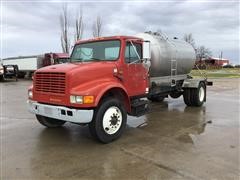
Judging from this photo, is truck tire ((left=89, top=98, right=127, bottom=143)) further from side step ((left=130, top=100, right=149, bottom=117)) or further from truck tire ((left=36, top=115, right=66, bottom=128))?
truck tire ((left=36, top=115, right=66, bottom=128))

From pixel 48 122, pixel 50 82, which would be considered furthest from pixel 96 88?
pixel 48 122

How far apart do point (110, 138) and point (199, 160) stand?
1.92 metres

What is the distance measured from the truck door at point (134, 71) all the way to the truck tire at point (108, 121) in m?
0.79

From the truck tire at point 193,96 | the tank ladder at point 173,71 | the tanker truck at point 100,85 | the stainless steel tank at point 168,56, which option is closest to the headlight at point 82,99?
the tanker truck at point 100,85

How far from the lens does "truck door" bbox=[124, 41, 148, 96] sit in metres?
6.61

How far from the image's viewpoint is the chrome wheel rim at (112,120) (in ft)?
18.9

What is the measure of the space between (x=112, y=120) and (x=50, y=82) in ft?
5.13

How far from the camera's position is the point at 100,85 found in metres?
5.63

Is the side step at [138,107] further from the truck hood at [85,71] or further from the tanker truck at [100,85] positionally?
the truck hood at [85,71]

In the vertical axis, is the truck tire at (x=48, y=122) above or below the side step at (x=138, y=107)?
below

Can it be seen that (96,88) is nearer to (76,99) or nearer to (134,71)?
(76,99)

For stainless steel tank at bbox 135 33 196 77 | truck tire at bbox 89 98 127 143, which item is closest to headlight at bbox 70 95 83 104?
truck tire at bbox 89 98 127 143

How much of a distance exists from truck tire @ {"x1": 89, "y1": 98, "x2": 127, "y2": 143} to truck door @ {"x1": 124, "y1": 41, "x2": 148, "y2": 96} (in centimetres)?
79

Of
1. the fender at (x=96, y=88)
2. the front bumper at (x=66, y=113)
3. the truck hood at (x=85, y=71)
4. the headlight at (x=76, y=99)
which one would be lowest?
the front bumper at (x=66, y=113)
